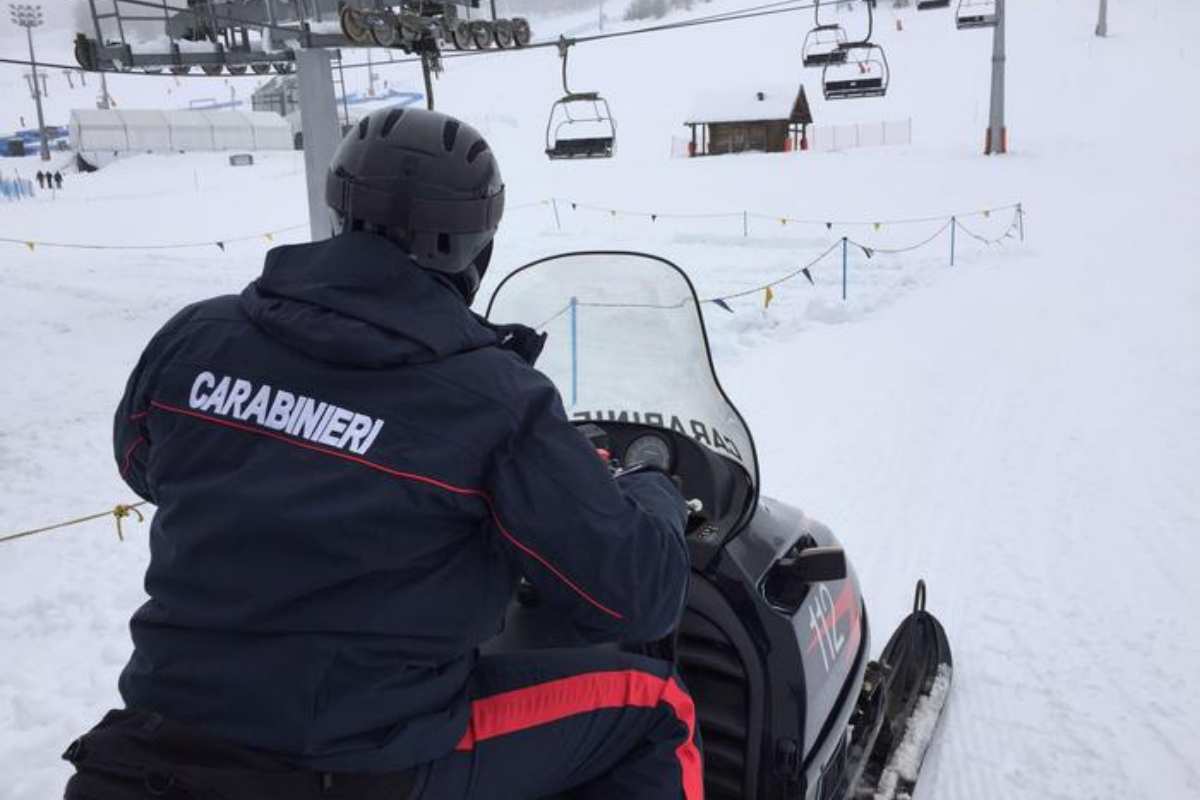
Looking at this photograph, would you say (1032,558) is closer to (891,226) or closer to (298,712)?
(298,712)

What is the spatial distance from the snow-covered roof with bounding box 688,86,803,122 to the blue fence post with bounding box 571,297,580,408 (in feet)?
136

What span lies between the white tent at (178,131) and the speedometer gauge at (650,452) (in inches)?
2525

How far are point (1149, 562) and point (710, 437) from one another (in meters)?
3.36

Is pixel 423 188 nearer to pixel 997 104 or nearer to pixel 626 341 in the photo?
pixel 626 341

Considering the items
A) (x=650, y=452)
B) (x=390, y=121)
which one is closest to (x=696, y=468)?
(x=650, y=452)

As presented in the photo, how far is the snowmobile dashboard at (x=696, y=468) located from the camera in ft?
8.16

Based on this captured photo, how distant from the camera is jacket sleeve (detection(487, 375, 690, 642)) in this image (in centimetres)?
151

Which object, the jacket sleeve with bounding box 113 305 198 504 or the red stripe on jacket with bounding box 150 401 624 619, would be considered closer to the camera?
the red stripe on jacket with bounding box 150 401 624 619

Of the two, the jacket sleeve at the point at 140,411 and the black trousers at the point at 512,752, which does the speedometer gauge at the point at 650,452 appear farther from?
the jacket sleeve at the point at 140,411

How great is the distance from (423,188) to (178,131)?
224 ft

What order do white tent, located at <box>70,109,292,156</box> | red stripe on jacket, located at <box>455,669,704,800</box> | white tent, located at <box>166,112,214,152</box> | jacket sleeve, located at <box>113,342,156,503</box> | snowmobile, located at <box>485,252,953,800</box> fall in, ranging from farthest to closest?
white tent, located at <box>166,112,214,152</box>, white tent, located at <box>70,109,292,156</box>, snowmobile, located at <box>485,252,953,800</box>, jacket sleeve, located at <box>113,342,156,503</box>, red stripe on jacket, located at <box>455,669,704,800</box>

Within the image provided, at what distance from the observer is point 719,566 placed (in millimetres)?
2424

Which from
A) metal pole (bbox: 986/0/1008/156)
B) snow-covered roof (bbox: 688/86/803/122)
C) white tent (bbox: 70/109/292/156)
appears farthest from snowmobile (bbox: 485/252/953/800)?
white tent (bbox: 70/109/292/156)

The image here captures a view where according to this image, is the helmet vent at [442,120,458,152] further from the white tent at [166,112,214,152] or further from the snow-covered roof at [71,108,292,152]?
the white tent at [166,112,214,152]
